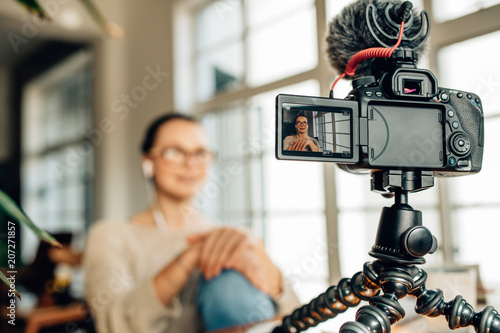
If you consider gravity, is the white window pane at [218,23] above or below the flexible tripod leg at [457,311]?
above

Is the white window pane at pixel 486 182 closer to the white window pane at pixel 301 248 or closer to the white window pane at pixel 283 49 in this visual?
the white window pane at pixel 301 248

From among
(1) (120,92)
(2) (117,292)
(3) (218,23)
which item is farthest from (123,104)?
(2) (117,292)

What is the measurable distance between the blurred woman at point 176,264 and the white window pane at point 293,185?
16.3 inches

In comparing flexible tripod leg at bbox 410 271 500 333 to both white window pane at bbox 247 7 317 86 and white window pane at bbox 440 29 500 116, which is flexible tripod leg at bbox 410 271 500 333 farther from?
white window pane at bbox 247 7 317 86

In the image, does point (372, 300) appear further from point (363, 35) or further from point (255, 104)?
point (255, 104)

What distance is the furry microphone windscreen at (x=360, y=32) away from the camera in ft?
1.64

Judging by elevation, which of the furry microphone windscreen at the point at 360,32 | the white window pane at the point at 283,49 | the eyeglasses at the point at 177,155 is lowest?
the eyeglasses at the point at 177,155

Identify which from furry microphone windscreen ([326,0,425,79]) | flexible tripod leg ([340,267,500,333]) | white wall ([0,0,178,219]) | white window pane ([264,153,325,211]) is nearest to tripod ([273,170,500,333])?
flexible tripod leg ([340,267,500,333])

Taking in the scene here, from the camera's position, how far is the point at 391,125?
0.47 m

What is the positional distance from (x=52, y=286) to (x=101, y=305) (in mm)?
1292

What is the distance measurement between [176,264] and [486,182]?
0.87 meters

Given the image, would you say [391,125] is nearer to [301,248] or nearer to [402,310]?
[402,310]

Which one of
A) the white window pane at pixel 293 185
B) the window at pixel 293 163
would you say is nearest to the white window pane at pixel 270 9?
the window at pixel 293 163

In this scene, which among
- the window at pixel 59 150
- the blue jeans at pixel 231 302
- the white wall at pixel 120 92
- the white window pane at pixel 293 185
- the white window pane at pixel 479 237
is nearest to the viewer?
the blue jeans at pixel 231 302
